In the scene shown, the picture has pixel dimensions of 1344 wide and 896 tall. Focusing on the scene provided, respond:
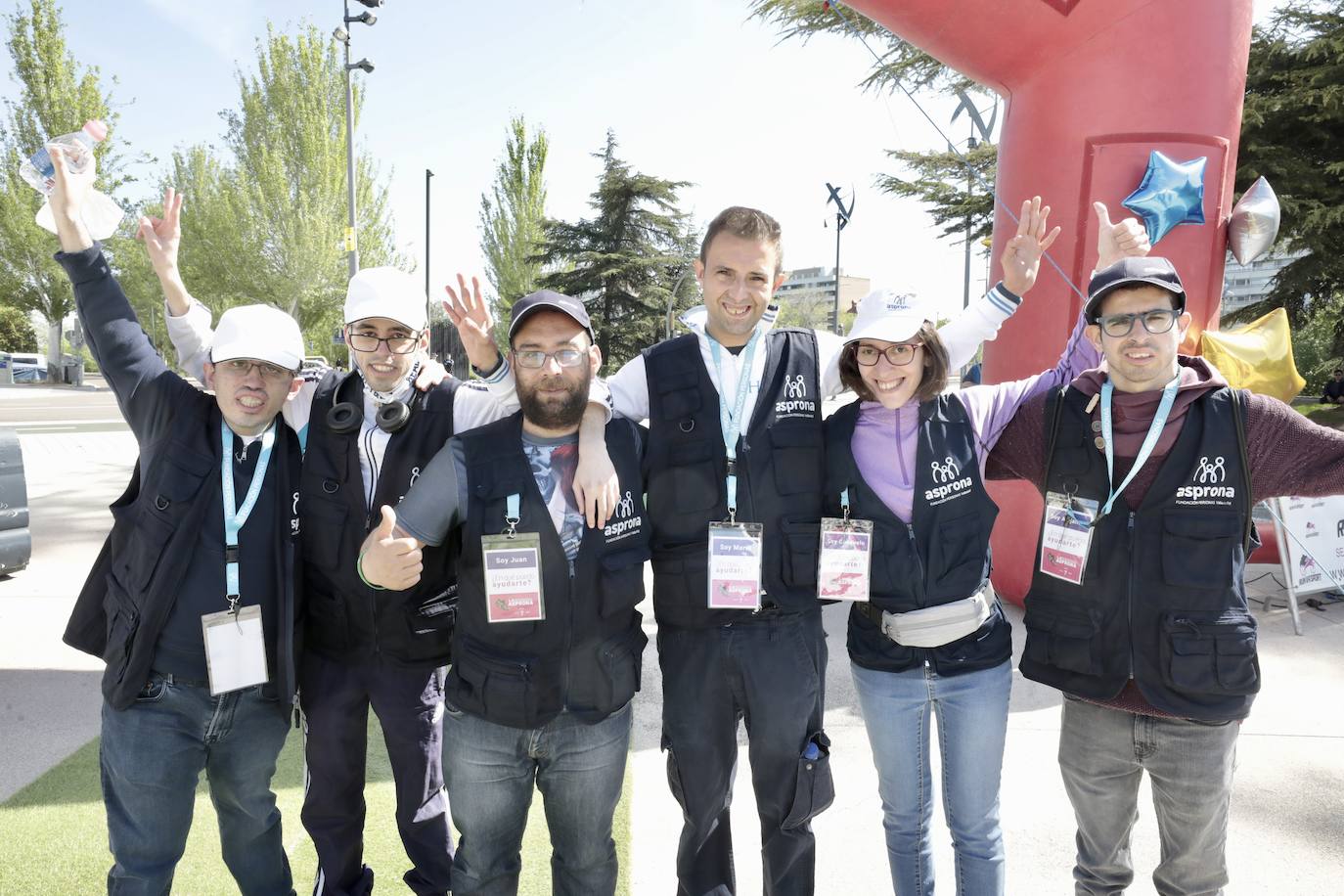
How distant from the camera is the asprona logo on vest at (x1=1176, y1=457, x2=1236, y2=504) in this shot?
2152 millimetres

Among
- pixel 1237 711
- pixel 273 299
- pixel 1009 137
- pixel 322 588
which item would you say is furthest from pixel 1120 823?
pixel 273 299

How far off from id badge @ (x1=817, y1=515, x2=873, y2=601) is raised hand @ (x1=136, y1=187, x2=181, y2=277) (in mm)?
2159

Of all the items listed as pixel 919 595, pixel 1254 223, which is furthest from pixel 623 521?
pixel 1254 223

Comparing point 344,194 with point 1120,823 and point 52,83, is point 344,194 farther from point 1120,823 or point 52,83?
point 1120,823

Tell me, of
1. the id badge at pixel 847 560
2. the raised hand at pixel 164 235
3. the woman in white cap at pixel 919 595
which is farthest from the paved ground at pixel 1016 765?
the raised hand at pixel 164 235

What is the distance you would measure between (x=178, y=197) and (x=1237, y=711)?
343cm

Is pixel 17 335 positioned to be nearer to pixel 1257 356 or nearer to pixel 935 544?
pixel 1257 356

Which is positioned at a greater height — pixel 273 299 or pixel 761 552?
pixel 273 299

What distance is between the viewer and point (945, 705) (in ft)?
7.52

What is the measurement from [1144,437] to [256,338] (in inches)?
97.8

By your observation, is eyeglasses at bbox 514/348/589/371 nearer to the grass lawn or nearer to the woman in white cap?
the woman in white cap

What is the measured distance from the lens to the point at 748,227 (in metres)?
2.56

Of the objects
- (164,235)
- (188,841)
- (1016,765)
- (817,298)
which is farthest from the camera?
(817,298)

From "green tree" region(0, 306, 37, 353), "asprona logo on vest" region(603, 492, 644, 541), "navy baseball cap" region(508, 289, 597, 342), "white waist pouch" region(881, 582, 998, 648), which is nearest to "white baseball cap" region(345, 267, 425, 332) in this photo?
"navy baseball cap" region(508, 289, 597, 342)
